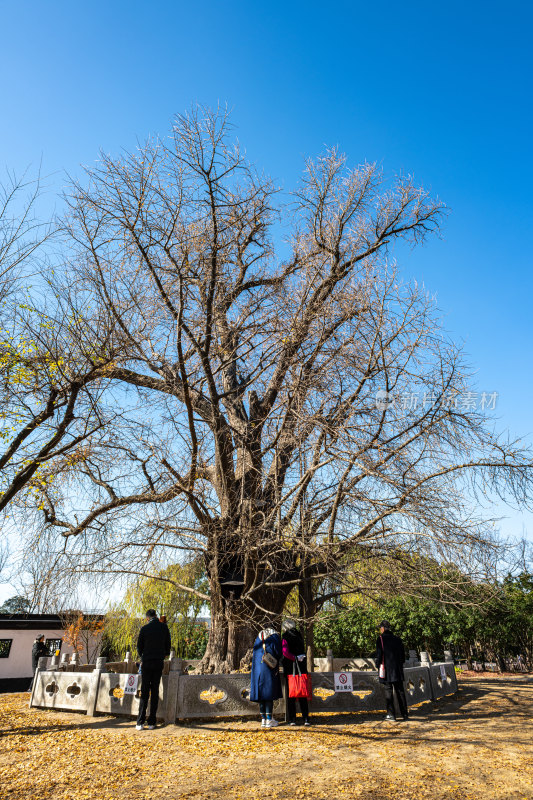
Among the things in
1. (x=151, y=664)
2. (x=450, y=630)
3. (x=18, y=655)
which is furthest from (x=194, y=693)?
A: (x=18, y=655)

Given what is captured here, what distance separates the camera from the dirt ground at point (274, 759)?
4312 mm

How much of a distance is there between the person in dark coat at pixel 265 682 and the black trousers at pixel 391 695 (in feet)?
5.52

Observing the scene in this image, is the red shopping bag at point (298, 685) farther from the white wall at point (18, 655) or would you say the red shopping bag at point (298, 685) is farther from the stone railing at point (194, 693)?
the white wall at point (18, 655)

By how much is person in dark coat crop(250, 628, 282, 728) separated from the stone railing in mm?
443

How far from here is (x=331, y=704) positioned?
25.1 ft

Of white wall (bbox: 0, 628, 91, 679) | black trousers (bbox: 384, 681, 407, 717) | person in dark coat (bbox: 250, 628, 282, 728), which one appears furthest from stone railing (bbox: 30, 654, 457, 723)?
white wall (bbox: 0, 628, 91, 679)

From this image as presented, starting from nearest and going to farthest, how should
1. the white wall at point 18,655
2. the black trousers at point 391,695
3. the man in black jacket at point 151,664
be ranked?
the man in black jacket at point 151,664
the black trousers at point 391,695
the white wall at point 18,655

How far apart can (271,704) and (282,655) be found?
62 cm

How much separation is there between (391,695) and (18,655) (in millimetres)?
18888

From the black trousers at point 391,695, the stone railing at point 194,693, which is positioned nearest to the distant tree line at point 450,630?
the stone railing at point 194,693

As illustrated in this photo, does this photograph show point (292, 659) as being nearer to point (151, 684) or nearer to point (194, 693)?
point (194, 693)

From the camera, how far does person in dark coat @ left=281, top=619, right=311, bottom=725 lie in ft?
22.5

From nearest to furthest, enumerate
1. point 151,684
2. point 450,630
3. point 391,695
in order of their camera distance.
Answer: point 151,684, point 391,695, point 450,630

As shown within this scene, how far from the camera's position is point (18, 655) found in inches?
802
